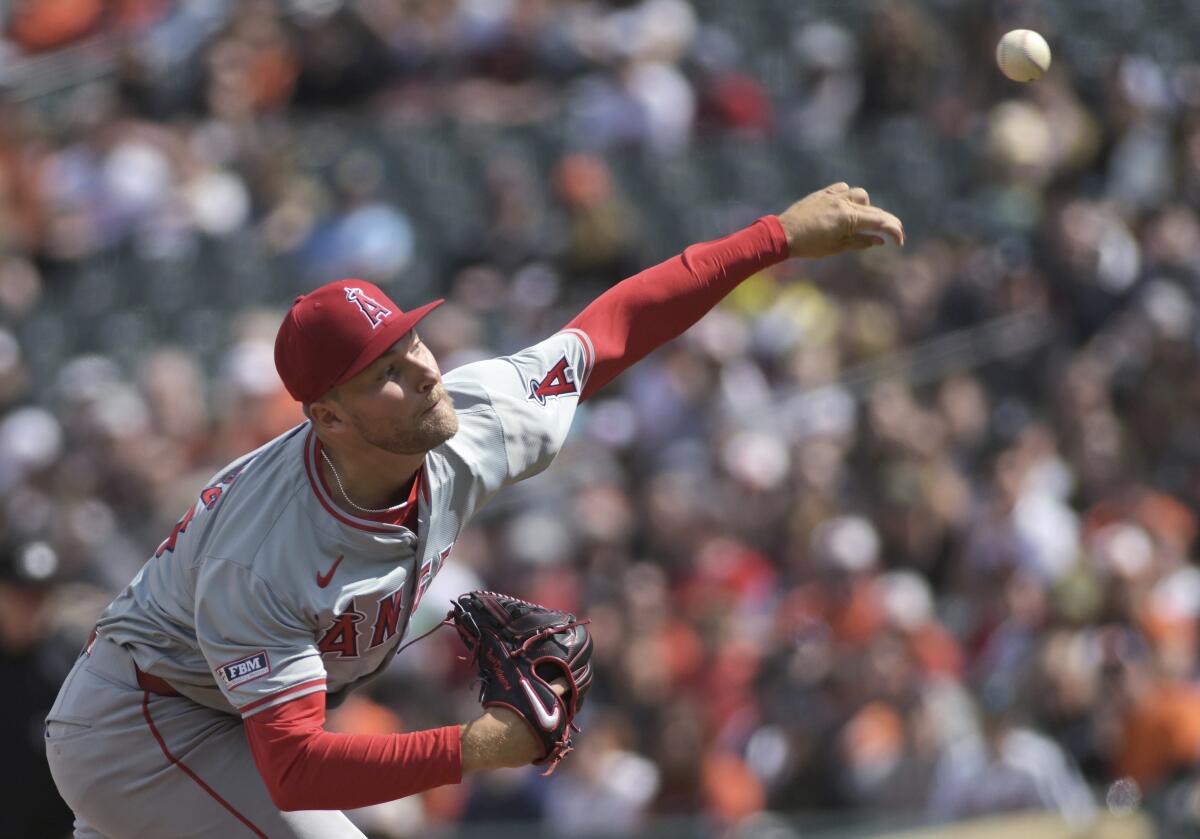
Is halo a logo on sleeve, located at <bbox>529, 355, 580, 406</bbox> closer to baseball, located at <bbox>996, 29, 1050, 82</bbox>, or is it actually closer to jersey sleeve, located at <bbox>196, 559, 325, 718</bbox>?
jersey sleeve, located at <bbox>196, 559, 325, 718</bbox>

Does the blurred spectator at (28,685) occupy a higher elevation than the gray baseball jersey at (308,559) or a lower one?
lower

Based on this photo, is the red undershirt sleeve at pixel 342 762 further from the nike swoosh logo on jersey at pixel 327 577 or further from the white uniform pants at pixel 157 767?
the white uniform pants at pixel 157 767

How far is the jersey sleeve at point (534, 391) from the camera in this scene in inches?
161

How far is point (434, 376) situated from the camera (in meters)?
3.70

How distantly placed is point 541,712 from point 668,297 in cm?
114

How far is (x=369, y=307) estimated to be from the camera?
3678mm

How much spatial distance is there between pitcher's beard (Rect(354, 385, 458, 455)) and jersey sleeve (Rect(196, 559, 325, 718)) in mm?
363

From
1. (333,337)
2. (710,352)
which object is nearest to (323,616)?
(333,337)

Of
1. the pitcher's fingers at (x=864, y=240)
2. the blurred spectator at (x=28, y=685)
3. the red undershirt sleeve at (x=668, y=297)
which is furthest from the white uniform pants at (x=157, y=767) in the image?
the blurred spectator at (x=28, y=685)

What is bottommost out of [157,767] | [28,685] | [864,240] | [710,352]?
[710,352]

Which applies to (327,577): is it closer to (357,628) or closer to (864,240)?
(357,628)

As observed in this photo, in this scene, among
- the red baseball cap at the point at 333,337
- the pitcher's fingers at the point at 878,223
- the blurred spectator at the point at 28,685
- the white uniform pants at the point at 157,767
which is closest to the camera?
the red baseball cap at the point at 333,337

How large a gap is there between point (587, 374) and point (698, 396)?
4.59 m

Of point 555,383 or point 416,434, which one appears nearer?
point 416,434
